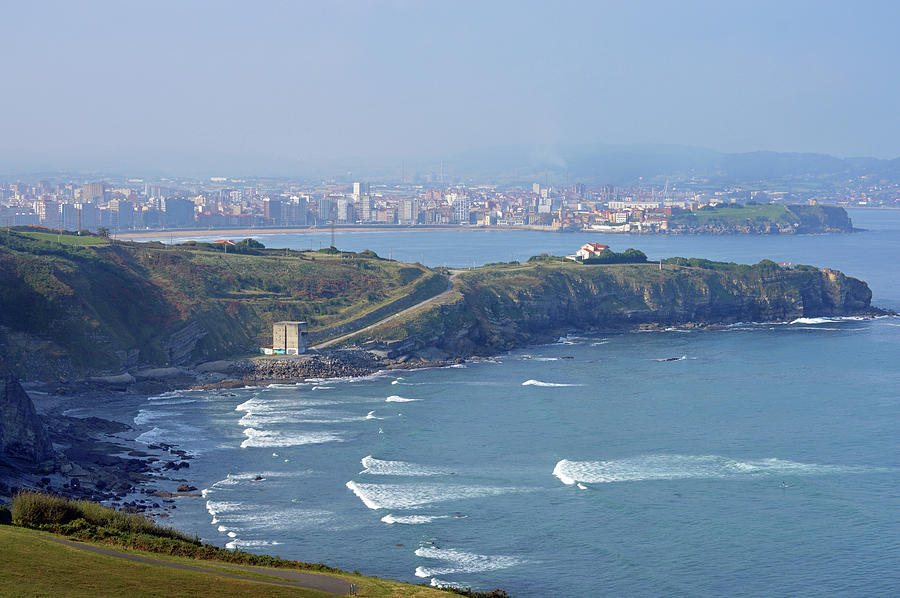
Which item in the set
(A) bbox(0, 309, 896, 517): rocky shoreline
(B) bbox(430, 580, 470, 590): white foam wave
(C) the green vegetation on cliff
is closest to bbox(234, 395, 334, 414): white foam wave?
(A) bbox(0, 309, 896, 517): rocky shoreline

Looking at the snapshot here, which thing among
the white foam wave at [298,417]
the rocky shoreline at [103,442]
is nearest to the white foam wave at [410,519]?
the rocky shoreline at [103,442]

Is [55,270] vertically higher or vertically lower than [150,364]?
higher

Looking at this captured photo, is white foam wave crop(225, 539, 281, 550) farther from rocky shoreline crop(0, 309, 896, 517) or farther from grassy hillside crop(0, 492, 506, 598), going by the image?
rocky shoreline crop(0, 309, 896, 517)

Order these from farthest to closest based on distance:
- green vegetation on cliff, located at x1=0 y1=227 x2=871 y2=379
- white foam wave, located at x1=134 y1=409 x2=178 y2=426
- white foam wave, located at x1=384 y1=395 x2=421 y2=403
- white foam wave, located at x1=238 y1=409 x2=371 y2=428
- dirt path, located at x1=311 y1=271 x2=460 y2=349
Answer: dirt path, located at x1=311 y1=271 x2=460 y2=349 < green vegetation on cliff, located at x1=0 y1=227 x2=871 y2=379 < white foam wave, located at x1=384 y1=395 x2=421 y2=403 < white foam wave, located at x1=134 y1=409 x2=178 y2=426 < white foam wave, located at x1=238 y1=409 x2=371 y2=428

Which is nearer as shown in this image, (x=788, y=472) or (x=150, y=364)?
(x=788, y=472)

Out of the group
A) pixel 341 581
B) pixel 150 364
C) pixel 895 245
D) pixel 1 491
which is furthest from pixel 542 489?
pixel 895 245

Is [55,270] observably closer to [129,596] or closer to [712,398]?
[712,398]
